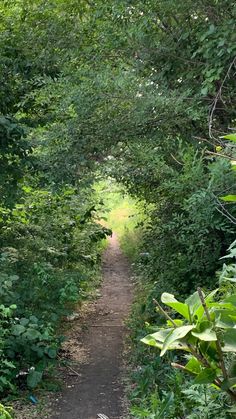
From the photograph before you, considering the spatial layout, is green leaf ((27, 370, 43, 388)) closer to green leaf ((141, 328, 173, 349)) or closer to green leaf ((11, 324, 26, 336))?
green leaf ((11, 324, 26, 336))

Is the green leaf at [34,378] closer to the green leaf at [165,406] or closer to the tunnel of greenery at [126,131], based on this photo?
the tunnel of greenery at [126,131]

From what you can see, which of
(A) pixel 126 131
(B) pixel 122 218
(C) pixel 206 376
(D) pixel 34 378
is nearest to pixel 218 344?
(C) pixel 206 376

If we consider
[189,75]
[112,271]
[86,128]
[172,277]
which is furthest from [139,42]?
[112,271]

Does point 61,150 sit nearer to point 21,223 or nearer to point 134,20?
point 134,20

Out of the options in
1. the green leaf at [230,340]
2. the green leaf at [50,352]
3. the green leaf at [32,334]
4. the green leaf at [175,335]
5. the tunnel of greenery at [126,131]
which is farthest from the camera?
the green leaf at [50,352]

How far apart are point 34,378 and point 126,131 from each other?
280cm

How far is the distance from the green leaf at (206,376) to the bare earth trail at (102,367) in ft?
10.4

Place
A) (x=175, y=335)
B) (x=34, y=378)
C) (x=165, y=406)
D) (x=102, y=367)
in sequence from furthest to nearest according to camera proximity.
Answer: (x=102, y=367) → (x=34, y=378) → (x=165, y=406) → (x=175, y=335)

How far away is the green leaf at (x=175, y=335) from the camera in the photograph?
5.87 ft

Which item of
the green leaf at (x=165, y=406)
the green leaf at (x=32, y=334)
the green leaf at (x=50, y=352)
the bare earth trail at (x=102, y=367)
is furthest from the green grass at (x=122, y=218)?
the green leaf at (x=165, y=406)

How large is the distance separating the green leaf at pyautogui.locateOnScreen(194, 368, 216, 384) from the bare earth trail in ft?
10.4

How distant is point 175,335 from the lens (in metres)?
1.82

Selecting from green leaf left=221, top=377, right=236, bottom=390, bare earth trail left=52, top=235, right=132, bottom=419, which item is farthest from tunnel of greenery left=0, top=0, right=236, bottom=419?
green leaf left=221, top=377, right=236, bottom=390

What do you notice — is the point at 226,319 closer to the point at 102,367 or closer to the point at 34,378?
the point at 34,378
